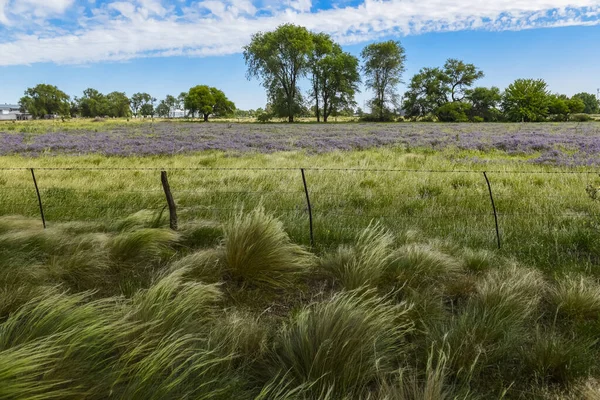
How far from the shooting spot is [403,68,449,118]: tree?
70.7 meters

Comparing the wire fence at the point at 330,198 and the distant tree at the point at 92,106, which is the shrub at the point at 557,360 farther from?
the distant tree at the point at 92,106

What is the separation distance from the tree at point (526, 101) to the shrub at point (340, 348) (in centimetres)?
6809

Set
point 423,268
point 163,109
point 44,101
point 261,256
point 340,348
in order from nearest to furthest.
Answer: point 340,348, point 423,268, point 261,256, point 44,101, point 163,109

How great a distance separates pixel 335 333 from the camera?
9.05 feet

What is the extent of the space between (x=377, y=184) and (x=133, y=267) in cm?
643

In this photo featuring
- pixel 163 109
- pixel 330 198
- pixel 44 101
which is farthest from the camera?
pixel 163 109

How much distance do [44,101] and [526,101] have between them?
354 feet

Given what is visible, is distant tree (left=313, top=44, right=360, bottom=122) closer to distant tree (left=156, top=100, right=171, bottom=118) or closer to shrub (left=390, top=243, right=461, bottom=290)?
Answer: shrub (left=390, top=243, right=461, bottom=290)

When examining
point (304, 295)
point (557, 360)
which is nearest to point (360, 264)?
point (304, 295)

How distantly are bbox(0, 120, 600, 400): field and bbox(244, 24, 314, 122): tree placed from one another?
188ft

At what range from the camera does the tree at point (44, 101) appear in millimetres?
94938

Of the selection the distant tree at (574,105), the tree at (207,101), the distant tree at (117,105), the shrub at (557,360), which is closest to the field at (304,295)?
the shrub at (557,360)

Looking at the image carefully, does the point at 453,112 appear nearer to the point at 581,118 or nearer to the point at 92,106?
the point at 581,118

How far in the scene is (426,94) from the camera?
7219 cm
